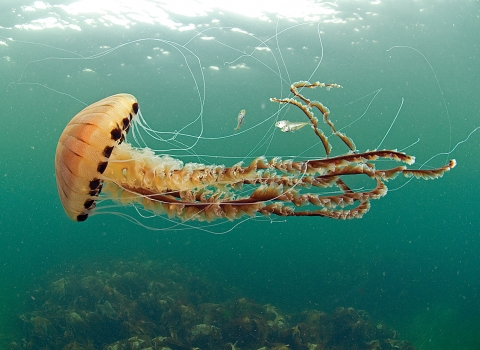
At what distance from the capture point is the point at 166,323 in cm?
845

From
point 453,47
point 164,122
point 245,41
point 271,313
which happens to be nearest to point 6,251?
point 164,122

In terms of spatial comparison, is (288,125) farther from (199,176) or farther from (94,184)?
(94,184)

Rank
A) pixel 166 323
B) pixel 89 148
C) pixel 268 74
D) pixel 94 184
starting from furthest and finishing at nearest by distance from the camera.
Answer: pixel 268 74 → pixel 166 323 → pixel 94 184 → pixel 89 148

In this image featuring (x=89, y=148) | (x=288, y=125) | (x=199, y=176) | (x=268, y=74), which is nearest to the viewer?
(x=199, y=176)

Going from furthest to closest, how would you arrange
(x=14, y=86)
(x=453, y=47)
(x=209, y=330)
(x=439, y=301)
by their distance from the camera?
(x=14, y=86), (x=453, y=47), (x=439, y=301), (x=209, y=330)

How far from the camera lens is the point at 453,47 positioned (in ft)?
64.9

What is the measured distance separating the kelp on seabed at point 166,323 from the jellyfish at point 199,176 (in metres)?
5.22

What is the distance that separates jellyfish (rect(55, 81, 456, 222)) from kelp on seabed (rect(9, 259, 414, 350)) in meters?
5.22

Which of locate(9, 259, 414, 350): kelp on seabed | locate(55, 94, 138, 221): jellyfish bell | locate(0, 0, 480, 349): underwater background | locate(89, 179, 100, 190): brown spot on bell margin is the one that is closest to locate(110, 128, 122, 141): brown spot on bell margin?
locate(55, 94, 138, 221): jellyfish bell

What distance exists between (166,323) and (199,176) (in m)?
7.31

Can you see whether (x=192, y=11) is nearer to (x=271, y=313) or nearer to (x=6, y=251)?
(x=271, y=313)

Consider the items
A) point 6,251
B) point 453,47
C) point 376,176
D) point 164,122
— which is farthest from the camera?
point 6,251

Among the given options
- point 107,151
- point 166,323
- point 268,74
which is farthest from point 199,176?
point 268,74

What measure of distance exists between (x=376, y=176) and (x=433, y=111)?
37.3 m
